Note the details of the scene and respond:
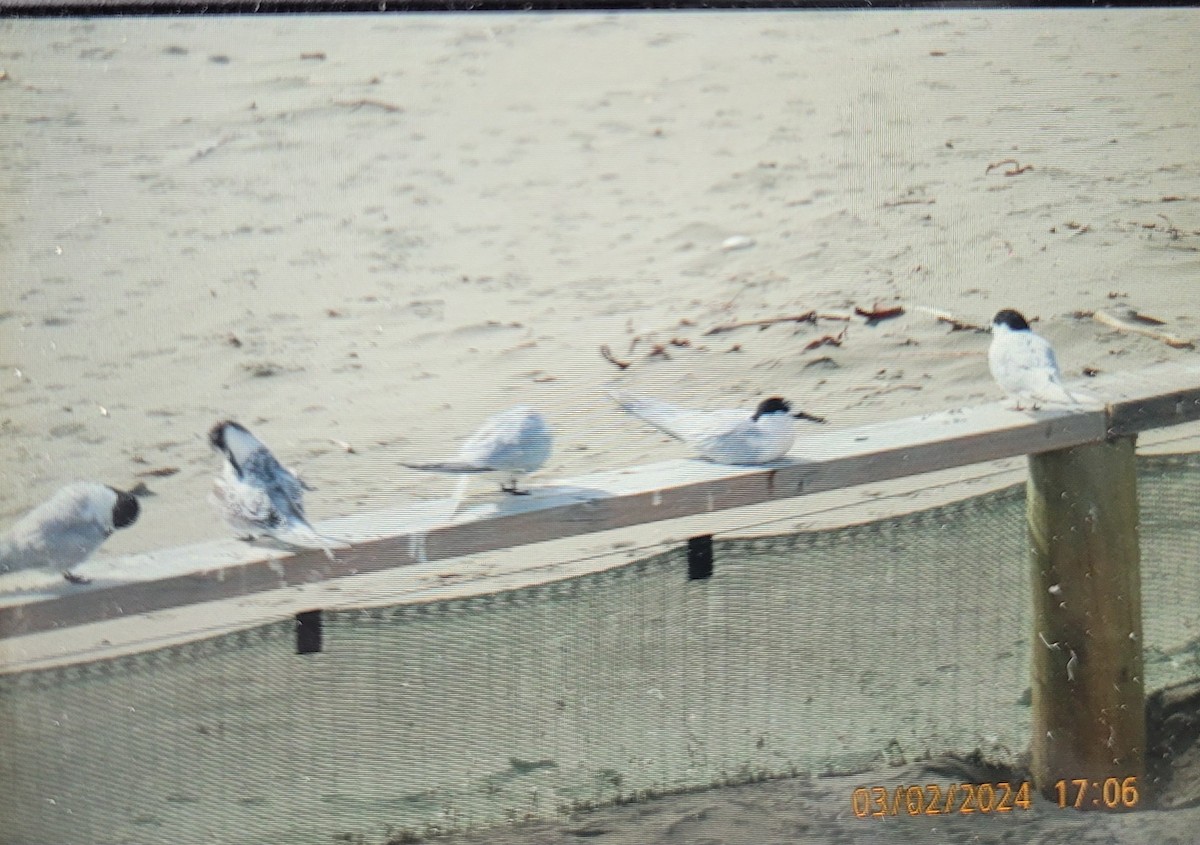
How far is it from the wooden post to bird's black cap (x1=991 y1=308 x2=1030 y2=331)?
0.25 meters

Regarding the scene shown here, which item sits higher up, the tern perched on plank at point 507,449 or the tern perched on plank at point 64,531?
the tern perched on plank at point 507,449

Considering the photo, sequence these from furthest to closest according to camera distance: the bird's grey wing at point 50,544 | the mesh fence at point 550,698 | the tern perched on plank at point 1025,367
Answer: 1. the tern perched on plank at point 1025,367
2. the mesh fence at point 550,698
3. the bird's grey wing at point 50,544

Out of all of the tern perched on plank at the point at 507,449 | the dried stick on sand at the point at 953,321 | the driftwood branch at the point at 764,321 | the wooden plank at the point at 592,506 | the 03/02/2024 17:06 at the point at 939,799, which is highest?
the driftwood branch at the point at 764,321

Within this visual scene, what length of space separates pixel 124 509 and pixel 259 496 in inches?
9.0

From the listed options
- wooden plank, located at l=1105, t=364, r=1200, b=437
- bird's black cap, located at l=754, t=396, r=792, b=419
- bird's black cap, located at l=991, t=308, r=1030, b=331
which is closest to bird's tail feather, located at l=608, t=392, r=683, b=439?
bird's black cap, located at l=754, t=396, r=792, b=419

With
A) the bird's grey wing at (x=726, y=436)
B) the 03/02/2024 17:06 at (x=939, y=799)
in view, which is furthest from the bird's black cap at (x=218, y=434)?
the 03/02/2024 17:06 at (x=939, y=799)

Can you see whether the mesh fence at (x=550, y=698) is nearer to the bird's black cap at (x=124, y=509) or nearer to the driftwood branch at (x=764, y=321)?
the bird's black cap at (x=124, y=509)

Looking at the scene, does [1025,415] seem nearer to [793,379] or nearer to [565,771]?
[793,379]

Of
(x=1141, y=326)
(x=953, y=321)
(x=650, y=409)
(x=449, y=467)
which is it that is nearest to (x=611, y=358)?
(x=650, y=409)

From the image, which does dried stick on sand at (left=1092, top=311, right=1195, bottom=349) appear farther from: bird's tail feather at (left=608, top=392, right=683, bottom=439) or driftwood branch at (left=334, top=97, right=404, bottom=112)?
driftwood branch at (left=334, top=97, right=404, bottom=112)

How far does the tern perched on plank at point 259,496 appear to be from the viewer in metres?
1.87

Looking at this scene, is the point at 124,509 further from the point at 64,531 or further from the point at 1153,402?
the point at 1153,402

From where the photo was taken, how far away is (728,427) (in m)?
2.06

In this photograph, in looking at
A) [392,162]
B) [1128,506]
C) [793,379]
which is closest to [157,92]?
[392,162]
